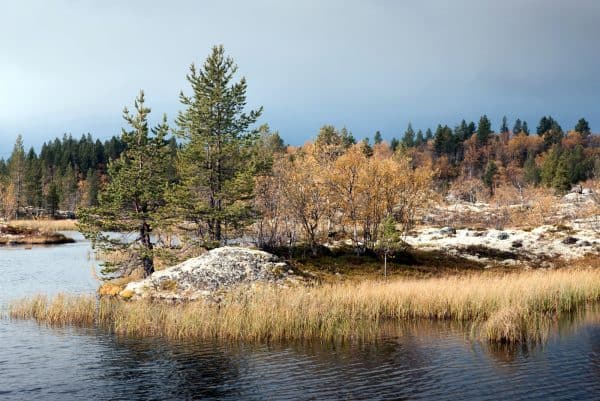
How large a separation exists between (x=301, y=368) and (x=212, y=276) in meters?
13.9

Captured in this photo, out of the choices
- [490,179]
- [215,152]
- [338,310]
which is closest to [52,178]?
[490,179]

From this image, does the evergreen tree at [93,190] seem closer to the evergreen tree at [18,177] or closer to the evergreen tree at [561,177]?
the evergreen tree at [18,177]

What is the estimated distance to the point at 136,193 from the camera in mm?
36375

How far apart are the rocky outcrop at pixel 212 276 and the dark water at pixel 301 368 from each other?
7.01 meters

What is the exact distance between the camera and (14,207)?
11588 centimetres

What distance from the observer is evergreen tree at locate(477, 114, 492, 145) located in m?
174

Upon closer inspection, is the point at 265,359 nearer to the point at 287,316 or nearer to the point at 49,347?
the point at 287,316

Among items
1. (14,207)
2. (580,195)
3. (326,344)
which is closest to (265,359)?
(326,344)

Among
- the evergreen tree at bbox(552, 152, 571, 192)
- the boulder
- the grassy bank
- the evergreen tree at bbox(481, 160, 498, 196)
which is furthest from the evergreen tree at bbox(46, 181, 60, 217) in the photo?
the evergreen tree at bbox(552, 152, 571, 192)

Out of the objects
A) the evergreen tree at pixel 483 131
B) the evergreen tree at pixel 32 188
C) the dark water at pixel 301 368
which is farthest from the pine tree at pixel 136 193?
the evergreen tree at pixel 483 131

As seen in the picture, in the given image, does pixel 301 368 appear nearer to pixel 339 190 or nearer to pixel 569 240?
pixel 339 190

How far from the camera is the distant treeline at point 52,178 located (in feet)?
402

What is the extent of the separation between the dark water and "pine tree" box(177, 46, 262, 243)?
16.7 meters

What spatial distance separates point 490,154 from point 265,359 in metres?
165
